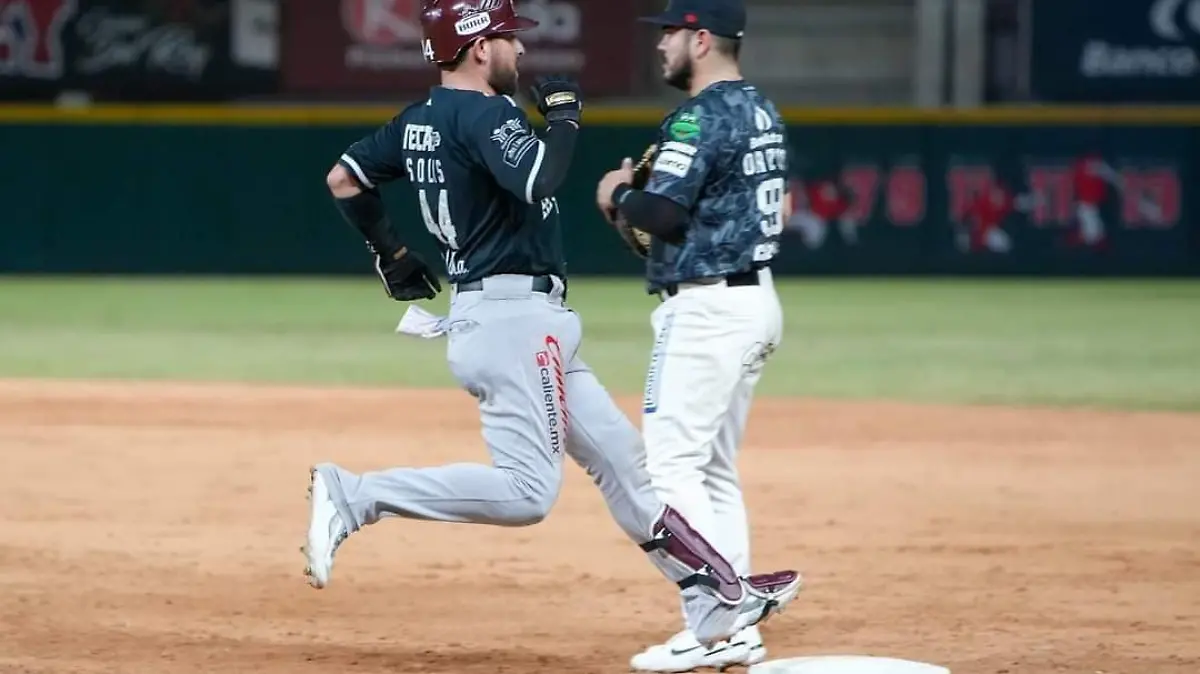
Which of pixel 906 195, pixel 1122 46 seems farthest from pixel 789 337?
pixel 1122 46

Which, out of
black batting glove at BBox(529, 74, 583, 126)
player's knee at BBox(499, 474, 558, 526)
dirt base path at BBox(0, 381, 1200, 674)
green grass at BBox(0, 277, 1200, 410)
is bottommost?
green grass at BBox(0, 277, 1200, 410)

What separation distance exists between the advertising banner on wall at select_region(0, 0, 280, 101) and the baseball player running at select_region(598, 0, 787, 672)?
1561 centimetres

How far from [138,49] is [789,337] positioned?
8.89 metres

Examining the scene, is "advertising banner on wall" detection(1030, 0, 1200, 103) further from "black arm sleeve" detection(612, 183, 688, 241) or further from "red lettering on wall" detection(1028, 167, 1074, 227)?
"black arm sleeve" detection(612, 183, 688, 241)

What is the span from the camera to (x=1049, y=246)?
65.4 feet

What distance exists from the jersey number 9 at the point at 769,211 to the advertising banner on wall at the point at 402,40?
49.4 feet

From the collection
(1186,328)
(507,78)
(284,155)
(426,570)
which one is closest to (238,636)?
(426,570)

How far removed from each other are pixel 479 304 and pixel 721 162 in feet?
2.36

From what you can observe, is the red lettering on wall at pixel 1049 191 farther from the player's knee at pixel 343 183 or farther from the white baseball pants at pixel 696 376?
the player's knee at pixel 343 183

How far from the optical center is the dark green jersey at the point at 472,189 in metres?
4.78

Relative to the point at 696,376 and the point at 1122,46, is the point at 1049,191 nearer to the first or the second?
the point at 1122,46

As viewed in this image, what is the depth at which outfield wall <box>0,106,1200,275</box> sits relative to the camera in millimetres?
19719

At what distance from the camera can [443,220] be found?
4945mm

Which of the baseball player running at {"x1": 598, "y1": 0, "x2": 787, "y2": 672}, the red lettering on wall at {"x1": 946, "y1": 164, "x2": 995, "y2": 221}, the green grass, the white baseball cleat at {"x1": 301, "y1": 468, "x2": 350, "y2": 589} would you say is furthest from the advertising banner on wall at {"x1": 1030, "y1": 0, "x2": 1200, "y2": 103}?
the white baseball cleat at {"x1": 301, "y1": 468, "x2": 350, "y2": 589}
